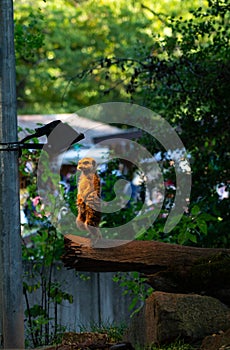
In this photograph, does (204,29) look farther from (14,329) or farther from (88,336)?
(14,329)

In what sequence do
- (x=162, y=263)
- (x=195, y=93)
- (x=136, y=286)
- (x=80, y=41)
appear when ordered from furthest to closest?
1. (x=80, y=41)
2. (x=195, y=93)
3. (x=136, y=286)
4. (x=162, y=263)

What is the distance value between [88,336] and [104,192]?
3.45 meters

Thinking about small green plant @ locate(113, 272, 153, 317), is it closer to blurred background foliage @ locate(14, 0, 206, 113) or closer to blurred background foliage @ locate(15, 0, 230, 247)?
blurred background foliage @ locate(15, 0, 230, 247)

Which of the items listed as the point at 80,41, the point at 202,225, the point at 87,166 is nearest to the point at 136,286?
the point at 202,225

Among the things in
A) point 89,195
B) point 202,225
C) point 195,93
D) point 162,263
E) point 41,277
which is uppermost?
point 195,93

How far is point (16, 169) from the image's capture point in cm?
540

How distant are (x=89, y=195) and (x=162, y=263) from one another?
842 mm

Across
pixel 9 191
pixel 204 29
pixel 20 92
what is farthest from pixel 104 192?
pixel 20 92

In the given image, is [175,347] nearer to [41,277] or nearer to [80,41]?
[41,277]

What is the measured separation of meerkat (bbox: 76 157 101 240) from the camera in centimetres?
549

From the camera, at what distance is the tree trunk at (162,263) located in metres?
5.68

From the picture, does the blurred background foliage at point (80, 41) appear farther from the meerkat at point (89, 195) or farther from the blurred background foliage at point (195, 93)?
the meerkat at point (89, 195)

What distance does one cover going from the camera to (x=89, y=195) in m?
5.52

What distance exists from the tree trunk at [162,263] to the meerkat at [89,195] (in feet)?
0.54
